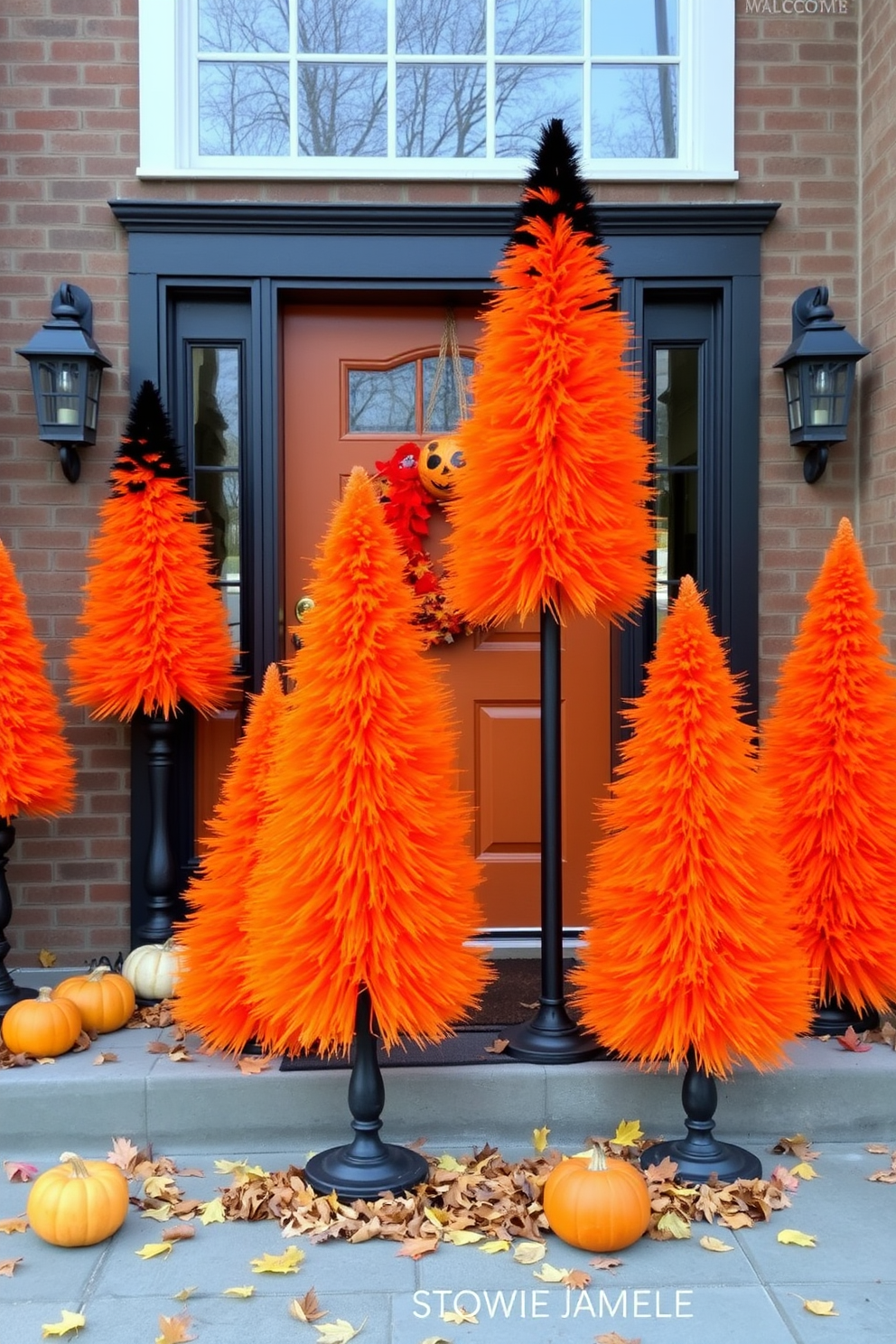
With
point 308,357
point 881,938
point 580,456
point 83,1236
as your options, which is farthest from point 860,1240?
point 308,357

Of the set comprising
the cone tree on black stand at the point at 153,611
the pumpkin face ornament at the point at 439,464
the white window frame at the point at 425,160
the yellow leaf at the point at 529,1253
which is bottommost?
the yellow leaf at the point at 529,1253

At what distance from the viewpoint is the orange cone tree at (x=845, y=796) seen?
11.5ft

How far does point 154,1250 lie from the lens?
2.74 metres

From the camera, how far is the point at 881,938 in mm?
3498

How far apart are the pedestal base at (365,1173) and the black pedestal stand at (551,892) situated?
52 cm

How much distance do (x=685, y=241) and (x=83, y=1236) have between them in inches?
148

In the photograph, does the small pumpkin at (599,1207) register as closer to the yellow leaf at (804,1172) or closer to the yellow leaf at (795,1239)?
the yellow leaf at (795,1239)

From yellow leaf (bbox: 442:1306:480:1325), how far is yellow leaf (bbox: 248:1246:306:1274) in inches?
15.2

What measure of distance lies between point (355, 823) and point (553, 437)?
1.20m

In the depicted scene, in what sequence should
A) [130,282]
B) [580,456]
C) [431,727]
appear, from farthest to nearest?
[130,282]
[580,456]
[431,727]

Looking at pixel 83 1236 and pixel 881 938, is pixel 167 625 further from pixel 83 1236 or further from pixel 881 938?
pixel 881 938

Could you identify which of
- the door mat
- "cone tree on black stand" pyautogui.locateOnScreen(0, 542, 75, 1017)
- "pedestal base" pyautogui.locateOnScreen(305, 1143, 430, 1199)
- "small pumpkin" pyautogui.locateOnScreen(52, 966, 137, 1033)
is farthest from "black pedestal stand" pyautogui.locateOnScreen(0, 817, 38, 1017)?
"pedestal base" pyautogui.locateOnScreen(305, 1143, 430, 1199)

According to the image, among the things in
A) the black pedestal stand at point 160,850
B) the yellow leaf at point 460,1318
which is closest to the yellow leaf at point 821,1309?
Result: the yellow leaf at point 460,1318

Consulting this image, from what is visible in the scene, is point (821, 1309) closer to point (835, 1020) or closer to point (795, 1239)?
A: point (795, 1239)
